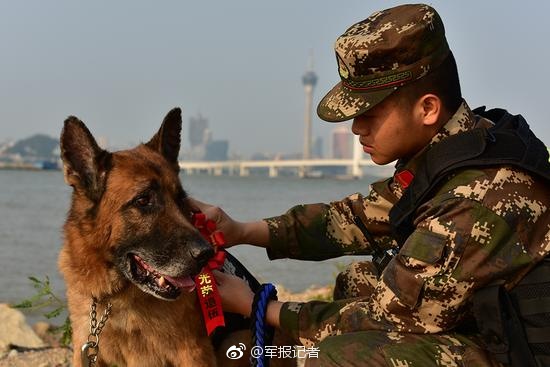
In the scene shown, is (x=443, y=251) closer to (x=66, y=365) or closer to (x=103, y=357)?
(x=103, y=357)

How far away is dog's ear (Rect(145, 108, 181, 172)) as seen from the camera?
3865 mm

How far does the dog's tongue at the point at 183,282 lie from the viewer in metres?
3.50

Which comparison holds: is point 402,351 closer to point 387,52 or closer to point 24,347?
point 387,52

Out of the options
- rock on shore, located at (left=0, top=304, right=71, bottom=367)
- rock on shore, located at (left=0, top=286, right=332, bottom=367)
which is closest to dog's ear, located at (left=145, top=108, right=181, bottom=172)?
rock on shore, located at (left=0, top=286, right=332, bottom=367)

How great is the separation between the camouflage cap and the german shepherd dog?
3.38ft

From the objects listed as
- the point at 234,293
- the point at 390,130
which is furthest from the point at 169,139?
the point at 390,130

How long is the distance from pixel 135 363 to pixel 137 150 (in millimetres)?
1190

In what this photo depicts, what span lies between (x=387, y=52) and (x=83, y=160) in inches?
66.8

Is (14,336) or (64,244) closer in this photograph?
(64,244)

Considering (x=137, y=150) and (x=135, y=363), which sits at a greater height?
(x=137, y=150)

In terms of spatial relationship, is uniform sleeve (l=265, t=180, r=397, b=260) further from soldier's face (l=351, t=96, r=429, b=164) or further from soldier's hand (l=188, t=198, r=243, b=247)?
soldier's face (l=351, t=96, r=429, b=164)

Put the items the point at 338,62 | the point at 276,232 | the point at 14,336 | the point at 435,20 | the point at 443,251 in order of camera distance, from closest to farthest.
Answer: the point at 443,251 → the point at 435,20 → the point at 338,62 → the point at 276,232 → the point at 14,336

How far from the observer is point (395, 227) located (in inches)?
129

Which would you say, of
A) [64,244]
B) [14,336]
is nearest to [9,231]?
[14,336]
